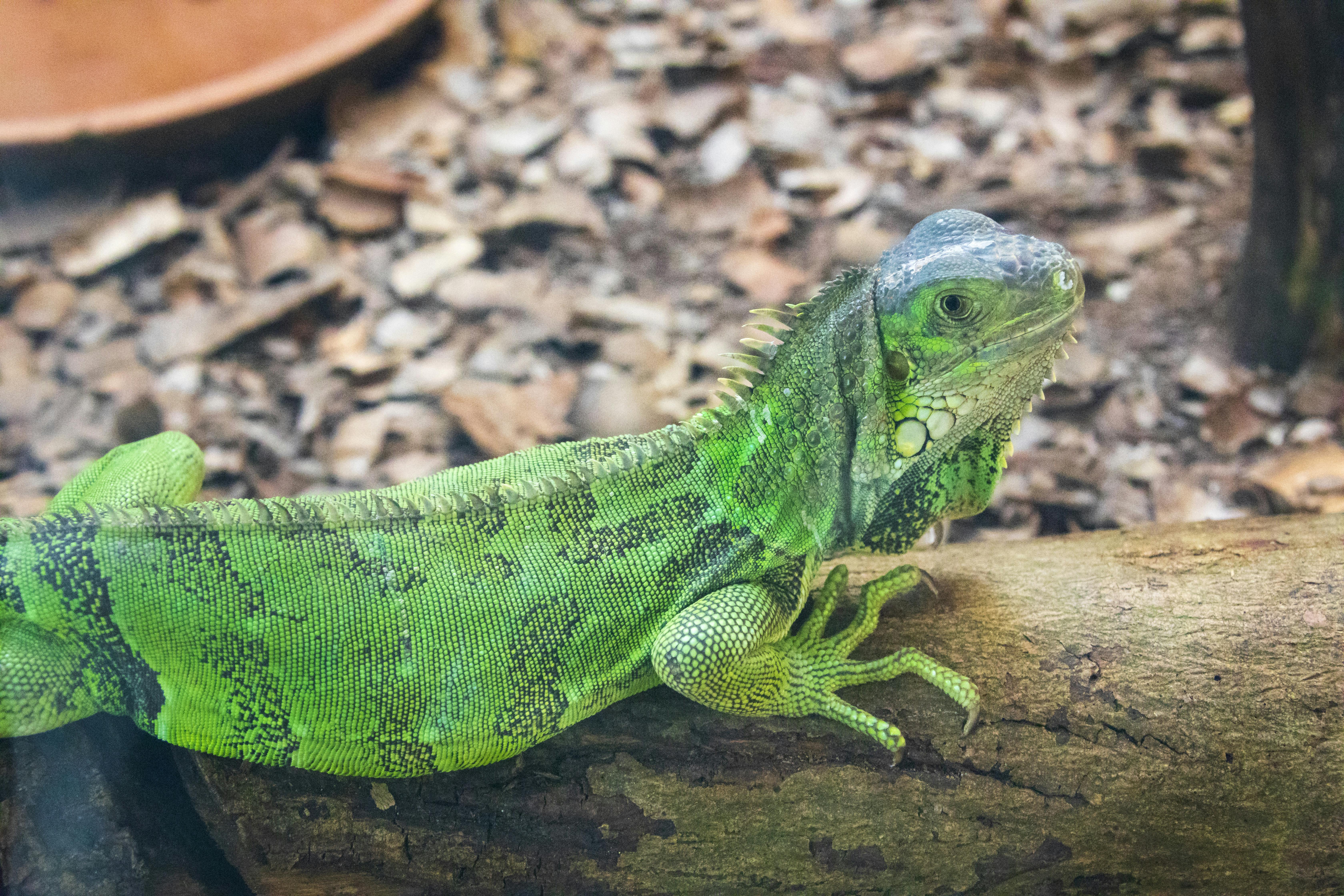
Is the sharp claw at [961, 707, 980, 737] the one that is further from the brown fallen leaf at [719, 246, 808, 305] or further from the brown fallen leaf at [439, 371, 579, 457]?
the brown fallen leaf at [719, 246, 808, 305]

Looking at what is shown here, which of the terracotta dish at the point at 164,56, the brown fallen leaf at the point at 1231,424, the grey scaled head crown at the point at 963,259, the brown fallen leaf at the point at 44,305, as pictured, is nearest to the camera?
the grey scaled head crown at the point at 963,259

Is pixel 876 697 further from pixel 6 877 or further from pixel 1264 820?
pixel 6 877

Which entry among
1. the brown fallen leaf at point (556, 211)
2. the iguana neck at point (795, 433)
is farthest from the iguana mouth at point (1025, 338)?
the brown fallen leaf at point (556, 211)

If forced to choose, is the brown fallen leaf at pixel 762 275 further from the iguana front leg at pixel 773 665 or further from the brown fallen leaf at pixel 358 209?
the iguana front leg at pixel 773 665

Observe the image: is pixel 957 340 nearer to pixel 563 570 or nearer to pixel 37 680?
pixel 563 570

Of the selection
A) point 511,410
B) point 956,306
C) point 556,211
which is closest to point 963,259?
point 956,306

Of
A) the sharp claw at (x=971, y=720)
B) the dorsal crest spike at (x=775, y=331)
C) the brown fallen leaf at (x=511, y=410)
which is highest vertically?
the dorsal crest spike at (x=775, y=331)

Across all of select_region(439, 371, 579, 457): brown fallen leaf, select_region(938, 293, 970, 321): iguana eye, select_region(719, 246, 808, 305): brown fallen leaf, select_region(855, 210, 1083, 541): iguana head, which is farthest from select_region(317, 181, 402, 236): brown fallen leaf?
select_region(938, 293, 970, 321): iguana eye

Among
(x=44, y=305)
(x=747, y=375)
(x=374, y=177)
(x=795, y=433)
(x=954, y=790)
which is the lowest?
(x=44, y=305)
